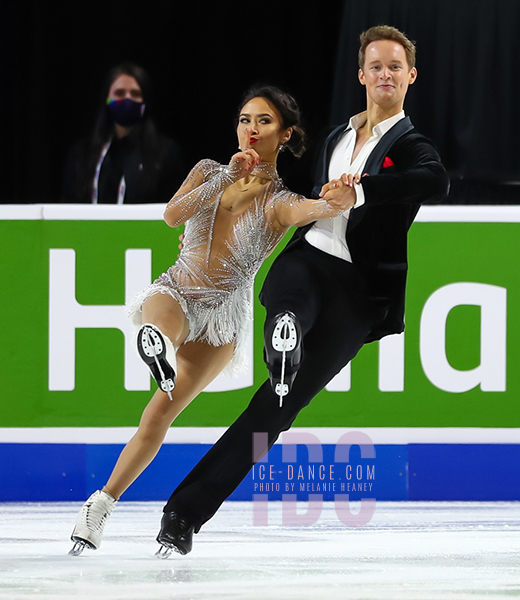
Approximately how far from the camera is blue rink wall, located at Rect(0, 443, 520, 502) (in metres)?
3.69

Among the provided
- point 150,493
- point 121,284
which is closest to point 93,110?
point 121,284

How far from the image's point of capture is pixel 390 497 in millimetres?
3734

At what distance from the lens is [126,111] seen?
3.93m

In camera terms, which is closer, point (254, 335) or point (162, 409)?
point (162, 409)

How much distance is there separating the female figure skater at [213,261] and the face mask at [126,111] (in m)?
1.25

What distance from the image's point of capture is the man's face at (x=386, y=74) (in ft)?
8.55

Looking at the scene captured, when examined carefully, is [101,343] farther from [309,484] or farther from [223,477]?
[223,477]

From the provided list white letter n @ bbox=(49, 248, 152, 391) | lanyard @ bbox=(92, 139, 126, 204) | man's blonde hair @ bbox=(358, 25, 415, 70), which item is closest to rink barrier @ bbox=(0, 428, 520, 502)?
white letter n @ bbox=(49, 248, 152, 391)

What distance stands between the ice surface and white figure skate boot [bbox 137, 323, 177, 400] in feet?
1.68

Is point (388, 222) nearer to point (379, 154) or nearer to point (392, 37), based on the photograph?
point (379, 154)

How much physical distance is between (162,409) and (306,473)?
121 centimetres

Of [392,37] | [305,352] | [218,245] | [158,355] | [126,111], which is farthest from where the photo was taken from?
[126,111]

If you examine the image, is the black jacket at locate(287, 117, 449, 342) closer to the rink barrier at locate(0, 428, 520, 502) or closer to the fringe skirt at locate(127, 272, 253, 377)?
the fringe skirt at locate(127, 272, 253, 377)

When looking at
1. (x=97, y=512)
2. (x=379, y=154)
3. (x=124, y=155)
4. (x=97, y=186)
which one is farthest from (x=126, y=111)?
(x=97, y=512)
